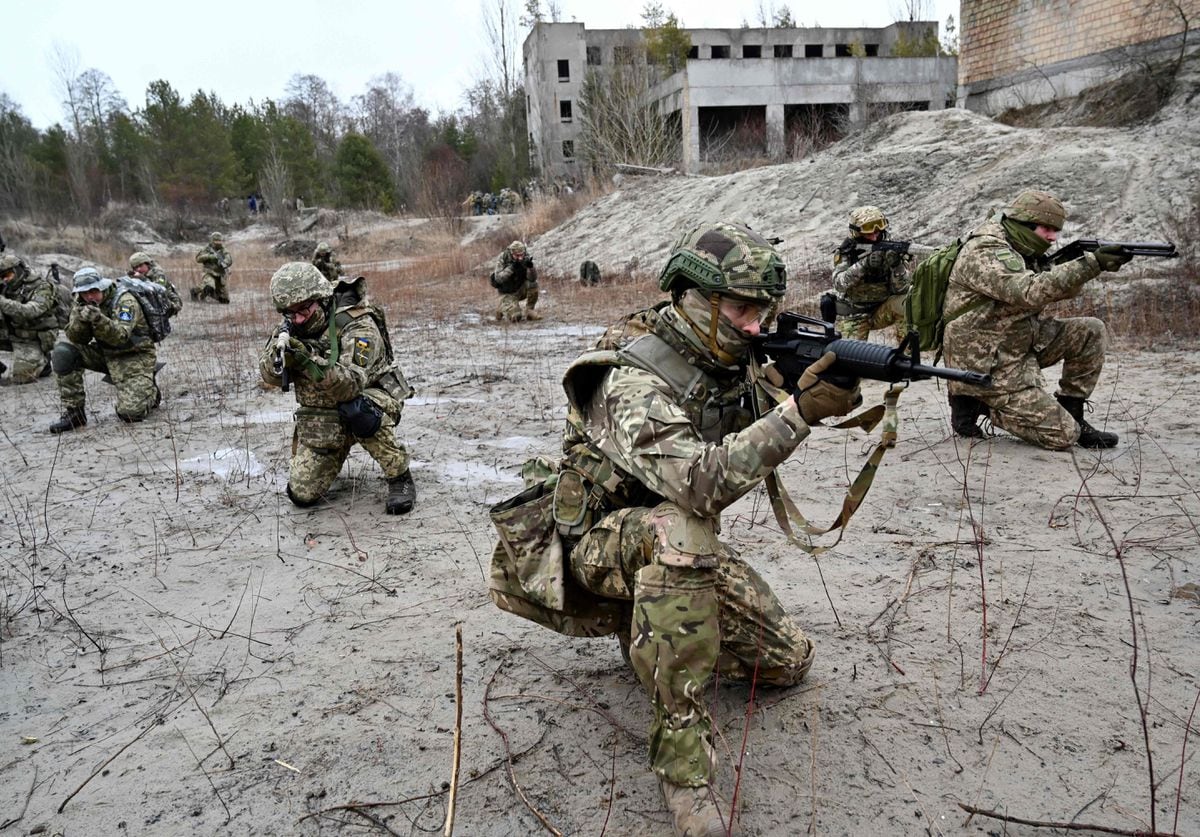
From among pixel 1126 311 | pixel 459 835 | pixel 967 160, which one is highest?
pixel 967 160

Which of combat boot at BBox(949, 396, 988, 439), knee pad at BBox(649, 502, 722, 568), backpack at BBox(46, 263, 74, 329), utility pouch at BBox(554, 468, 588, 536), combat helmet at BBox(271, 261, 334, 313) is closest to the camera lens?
knee pad at BBox(649, 502, 722, 568)

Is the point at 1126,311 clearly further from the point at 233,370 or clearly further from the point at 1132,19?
the point at 233,370

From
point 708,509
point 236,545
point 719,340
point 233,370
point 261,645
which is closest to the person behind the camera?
point 708,509

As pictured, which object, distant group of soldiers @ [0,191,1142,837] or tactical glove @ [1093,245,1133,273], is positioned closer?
distant group of soldiers @ [0,191,1142,837]

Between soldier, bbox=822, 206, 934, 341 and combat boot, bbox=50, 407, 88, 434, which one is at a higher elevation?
soldier, bbox=822, 206, 934, 341

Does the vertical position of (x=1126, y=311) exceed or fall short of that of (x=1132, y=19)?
it falls short

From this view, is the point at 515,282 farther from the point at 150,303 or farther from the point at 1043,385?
the point at 1043,385

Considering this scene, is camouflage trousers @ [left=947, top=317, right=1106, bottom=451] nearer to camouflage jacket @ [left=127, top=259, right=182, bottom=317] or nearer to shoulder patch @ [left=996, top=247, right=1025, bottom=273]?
shoulder patch @ [left=996, top=247, right=1025, bottom=273]

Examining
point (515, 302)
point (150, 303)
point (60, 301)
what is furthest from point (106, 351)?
point (515, 302)

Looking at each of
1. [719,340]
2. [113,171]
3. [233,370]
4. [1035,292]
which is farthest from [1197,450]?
[113,171]

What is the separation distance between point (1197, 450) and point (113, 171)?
50.3 m

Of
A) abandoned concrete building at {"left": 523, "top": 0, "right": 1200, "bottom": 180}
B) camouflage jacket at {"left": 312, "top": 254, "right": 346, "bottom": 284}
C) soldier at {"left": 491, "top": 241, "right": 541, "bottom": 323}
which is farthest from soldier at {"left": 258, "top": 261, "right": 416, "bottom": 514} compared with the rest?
abandoned concrete building at {"left": 523, "top": 0, "right": 1200, "bottom": 180}

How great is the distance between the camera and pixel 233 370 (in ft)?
30.1

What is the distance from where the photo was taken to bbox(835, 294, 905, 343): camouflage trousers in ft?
22.9
